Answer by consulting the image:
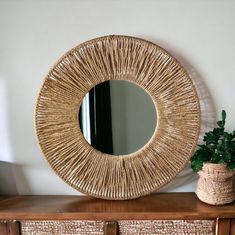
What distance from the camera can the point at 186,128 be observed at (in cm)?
113

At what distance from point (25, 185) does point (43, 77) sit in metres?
0.57

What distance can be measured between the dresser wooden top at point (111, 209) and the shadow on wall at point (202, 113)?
7 cm

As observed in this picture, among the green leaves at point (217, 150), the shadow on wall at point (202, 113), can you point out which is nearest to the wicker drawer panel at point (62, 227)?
the shadow on wall at point (202, 113)

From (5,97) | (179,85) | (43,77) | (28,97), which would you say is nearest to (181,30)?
(179,85)

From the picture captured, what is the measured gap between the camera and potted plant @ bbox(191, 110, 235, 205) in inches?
40.0

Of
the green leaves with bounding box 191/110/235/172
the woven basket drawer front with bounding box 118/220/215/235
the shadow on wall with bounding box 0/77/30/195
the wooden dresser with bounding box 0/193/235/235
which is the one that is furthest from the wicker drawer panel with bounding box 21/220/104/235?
the green leaves with bounding box 191/110/235/172

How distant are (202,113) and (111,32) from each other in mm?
590

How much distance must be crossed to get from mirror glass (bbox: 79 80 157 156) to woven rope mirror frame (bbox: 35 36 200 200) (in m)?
0.03

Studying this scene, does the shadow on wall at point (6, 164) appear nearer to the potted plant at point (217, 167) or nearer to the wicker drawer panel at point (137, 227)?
the wicker drawer panel at point (137, 227)

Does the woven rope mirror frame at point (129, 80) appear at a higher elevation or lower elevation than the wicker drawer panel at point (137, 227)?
higher

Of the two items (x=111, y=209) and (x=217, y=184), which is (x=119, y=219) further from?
(x=217, y=184)

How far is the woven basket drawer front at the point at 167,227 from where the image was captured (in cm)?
104

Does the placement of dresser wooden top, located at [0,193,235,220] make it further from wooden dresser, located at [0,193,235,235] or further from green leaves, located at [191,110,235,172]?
green leaves, located at [191,110,235,172]

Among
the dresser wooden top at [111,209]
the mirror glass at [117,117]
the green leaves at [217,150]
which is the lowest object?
the dresser wooden top at [111,209]
